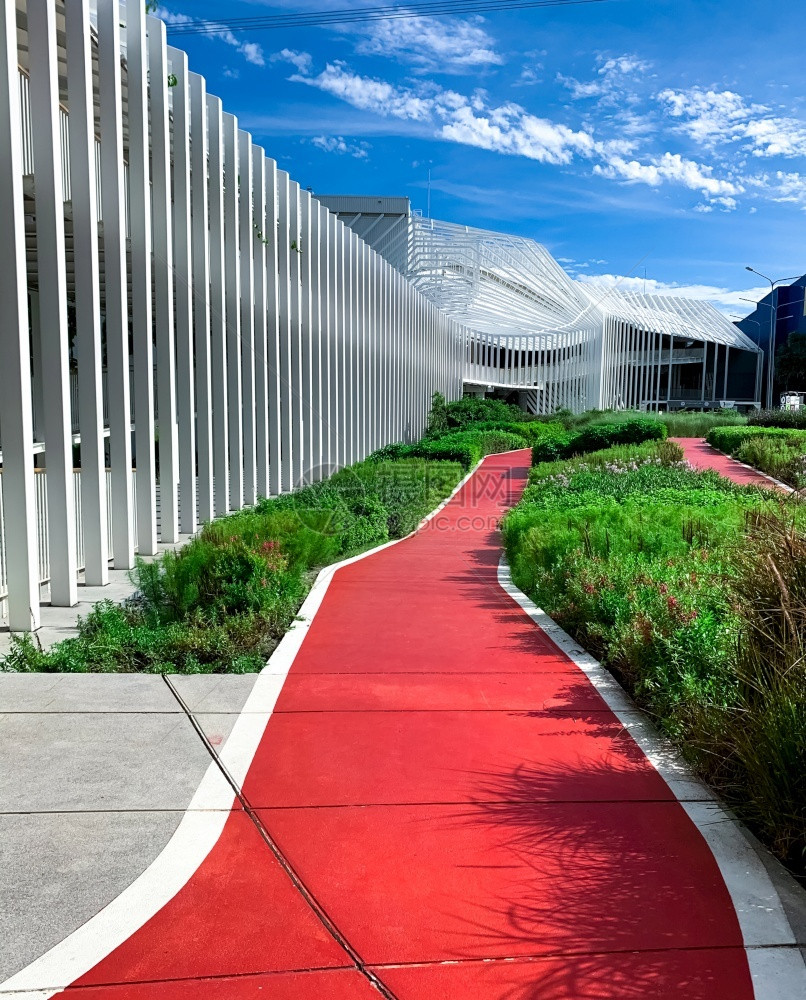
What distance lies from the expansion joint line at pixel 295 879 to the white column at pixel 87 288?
15.3 ft

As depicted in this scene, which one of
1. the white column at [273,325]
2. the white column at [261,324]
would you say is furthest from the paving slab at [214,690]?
the white column at [273,325]

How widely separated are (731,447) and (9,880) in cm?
2250

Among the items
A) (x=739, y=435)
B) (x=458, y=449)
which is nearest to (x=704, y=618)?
(x=458, y=449)

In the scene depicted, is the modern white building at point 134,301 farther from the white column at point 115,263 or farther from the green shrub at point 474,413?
the green shrub at point 474,413

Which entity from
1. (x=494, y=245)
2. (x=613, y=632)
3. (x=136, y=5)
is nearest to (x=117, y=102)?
(x=136, y=5)

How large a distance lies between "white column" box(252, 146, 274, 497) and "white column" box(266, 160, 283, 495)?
0.16 metres

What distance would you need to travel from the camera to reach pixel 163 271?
10906 millimetres

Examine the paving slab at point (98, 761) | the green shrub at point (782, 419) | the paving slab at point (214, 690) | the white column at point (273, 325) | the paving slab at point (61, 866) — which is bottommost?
the paving slab at point (214, 690)

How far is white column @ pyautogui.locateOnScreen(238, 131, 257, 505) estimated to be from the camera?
13906mm

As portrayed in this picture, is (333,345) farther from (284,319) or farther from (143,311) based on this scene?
(143,311)

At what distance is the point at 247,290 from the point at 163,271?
3190mm

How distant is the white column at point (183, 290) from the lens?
36.8 ft

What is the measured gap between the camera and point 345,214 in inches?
2549

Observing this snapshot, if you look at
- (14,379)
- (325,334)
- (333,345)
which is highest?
(325,334)
